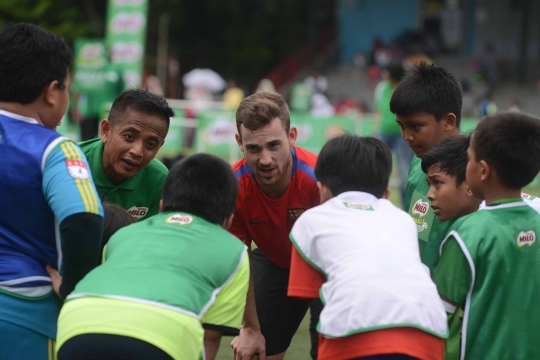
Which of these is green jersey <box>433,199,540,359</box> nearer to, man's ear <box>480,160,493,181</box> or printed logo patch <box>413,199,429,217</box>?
man's ear <box>480,160,493,181</box>

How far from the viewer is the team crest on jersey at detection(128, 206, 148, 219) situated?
14.5ft

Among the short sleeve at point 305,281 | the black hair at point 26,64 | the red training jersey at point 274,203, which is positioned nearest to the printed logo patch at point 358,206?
the short sleeve at point 305,281

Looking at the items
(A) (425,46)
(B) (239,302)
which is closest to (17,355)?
(B) (239,302)

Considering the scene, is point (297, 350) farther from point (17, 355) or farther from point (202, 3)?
point (202, 3)

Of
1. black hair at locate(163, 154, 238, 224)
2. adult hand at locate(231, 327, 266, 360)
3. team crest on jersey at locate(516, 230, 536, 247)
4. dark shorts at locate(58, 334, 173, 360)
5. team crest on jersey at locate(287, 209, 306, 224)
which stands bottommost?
adult hand at locate(231, 327, 266, 360)

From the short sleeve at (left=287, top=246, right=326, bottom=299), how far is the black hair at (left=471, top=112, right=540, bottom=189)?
0.88 metres

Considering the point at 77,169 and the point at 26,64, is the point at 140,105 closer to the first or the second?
the point at 26,64

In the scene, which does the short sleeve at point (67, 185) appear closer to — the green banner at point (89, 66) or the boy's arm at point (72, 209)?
the boy's arm at point (72, 209)

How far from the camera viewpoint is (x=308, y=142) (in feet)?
55.6

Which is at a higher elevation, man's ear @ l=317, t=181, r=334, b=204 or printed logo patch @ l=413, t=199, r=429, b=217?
man's ear @ l=317, t=181, r=334, b=204

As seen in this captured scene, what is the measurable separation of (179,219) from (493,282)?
4.16 feet

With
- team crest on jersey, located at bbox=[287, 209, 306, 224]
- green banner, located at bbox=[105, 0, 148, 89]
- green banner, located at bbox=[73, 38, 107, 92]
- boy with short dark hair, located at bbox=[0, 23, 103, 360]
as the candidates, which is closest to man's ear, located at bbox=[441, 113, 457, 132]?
team crest on jersey, located at bbox=[287, 209, 306, 224]

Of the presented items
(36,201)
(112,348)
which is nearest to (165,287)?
(112,348)

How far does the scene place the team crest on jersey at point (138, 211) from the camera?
14.5ft
